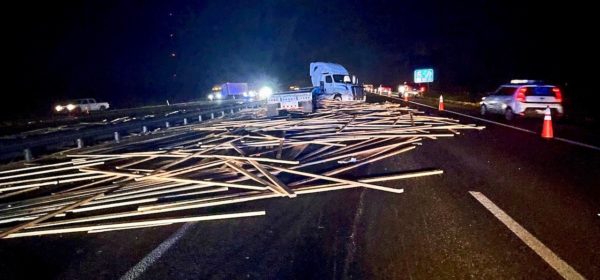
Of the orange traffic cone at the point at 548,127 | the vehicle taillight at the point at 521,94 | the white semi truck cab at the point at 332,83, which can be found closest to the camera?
the orange traffic cone at the point at 548,127

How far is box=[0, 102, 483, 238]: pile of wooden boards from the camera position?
224 inches

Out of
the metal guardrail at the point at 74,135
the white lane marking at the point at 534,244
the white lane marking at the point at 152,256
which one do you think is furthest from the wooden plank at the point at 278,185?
the metal guardrail at the point at 74,135

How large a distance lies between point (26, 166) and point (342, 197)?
7718 millimetres

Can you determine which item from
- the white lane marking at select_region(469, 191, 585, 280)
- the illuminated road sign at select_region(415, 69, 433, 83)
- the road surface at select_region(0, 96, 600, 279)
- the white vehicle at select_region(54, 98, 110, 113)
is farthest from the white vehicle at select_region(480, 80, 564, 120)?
the illuminated road sign at select_region(415, 69, 433, 83)

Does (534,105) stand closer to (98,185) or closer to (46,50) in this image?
(98,185)

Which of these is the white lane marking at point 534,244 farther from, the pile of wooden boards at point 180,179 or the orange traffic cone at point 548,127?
the orange traffic cone at point 548,127

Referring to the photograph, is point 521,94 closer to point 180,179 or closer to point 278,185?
point 278,185

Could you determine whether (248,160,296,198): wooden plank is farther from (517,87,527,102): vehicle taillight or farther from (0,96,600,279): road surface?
(517,87,527,102): vehicle taillight

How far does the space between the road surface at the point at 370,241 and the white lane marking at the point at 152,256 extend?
0.01m

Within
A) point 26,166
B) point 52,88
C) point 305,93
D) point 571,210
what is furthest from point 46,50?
point 571,210

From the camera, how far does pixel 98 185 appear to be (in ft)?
24.0

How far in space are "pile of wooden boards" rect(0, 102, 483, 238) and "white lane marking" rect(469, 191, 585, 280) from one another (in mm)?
1493

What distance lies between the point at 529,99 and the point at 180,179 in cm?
1404

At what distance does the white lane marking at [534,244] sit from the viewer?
3.73 metres
